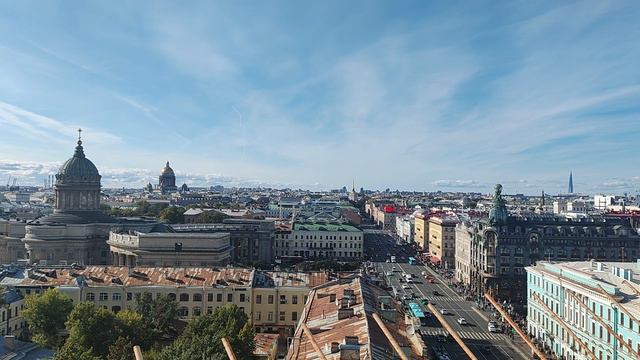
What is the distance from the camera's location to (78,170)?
9925 cm

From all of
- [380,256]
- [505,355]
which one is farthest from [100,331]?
[380,256]

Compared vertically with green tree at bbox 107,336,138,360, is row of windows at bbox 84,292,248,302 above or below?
below

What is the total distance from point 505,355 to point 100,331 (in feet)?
116

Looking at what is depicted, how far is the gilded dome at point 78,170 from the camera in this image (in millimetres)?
98562

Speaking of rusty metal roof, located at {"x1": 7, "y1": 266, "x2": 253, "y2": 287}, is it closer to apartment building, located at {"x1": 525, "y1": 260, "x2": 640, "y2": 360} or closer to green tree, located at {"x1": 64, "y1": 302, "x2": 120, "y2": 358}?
green tree, located at {"x1": 64, "y1": 302, "x2": 120, "y2": 358}

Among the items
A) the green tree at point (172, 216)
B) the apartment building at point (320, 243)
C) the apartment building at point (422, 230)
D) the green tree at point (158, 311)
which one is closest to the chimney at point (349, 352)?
the green tree at point (158, 311)

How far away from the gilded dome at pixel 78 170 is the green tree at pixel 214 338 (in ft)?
223

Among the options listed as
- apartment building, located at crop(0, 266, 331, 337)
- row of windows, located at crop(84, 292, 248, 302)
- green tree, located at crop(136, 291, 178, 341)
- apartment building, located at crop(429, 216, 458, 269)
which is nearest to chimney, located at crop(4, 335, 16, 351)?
green tree, located at crop(136, 291, 178, 341)

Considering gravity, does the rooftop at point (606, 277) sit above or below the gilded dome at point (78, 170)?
below

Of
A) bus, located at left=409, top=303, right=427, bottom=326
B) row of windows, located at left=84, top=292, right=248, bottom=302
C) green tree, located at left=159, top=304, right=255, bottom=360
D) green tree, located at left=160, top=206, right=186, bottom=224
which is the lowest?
bus, located at left=409, top=303, right=427, bottom=326

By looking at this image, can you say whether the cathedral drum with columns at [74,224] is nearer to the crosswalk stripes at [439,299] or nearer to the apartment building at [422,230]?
the crosswalk stripes at [439,299]

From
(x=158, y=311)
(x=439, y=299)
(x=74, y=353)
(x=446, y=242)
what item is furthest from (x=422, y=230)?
(x=74, y=353)

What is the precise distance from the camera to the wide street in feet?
178

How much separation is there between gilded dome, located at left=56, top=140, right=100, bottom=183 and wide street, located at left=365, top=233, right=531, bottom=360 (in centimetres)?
5408
